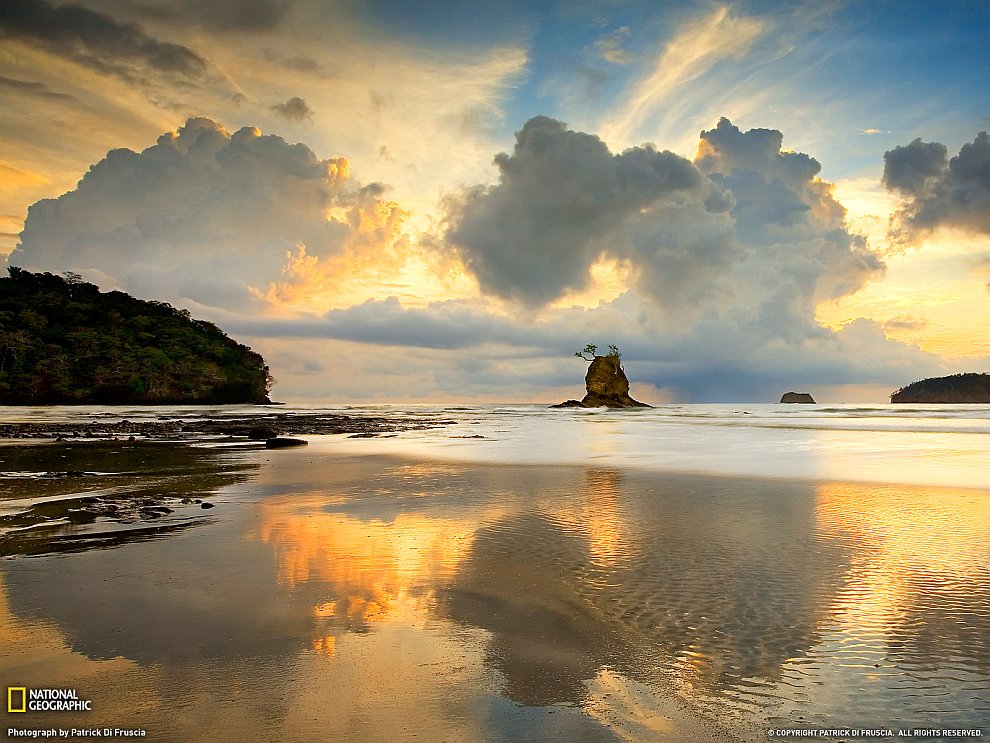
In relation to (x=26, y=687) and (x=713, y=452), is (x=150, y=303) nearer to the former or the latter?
(x=713, y=452)

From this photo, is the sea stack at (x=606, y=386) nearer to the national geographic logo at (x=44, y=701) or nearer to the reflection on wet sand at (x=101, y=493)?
the reflection on wet sand at (x=101, y=493)

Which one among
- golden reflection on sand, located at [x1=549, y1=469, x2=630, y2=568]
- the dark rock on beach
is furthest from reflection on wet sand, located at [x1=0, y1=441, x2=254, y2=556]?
golden reflection on sand, located at [x1=549, y1=469, x2=630, y2=568]

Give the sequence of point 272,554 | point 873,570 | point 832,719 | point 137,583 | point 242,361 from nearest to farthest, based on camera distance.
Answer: point 832,719 < point 137,583 < point 873,570 < point 272,554 < point 242,361

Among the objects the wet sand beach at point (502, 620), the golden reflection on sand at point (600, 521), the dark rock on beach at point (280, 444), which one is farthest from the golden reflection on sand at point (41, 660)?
the dark rock on beach at point (280, 444)

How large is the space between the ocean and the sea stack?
128663 mm

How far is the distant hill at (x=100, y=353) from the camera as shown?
343ft

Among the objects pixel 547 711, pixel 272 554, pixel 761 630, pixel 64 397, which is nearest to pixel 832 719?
pixel 761 630

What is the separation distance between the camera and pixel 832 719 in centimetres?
440

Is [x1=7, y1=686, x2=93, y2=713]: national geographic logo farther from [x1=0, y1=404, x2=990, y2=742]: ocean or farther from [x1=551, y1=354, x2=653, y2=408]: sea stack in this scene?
[x1=551, y1=354, x2=653, y2=408]: sea stack

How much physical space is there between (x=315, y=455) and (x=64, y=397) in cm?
11125

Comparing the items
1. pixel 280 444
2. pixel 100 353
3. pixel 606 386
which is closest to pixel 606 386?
pixel 606 386

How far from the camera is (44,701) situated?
15.1 feet

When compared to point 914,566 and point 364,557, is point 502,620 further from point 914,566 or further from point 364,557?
point 914,566

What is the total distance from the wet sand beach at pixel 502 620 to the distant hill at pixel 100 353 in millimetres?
116623
